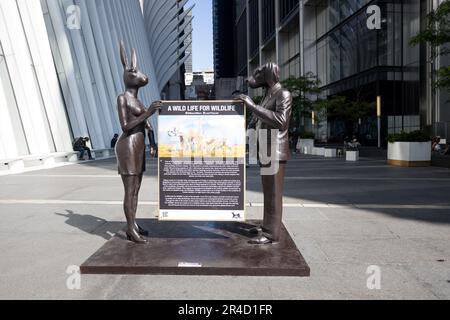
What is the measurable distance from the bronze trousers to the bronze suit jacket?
0.23 m

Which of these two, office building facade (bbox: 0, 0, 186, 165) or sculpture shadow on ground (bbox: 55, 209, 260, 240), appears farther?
office building facade (bbox: 0, 0, 186, 165)

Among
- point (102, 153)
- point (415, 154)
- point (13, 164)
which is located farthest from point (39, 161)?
point (415, 154)

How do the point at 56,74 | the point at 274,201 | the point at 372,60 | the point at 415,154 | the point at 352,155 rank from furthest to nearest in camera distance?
the point at 372,60 → the point at 56,74 → the point at 352,155 → the point at 415,154 → the point at 274,201

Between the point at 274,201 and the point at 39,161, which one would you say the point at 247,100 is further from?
the point at 39,161

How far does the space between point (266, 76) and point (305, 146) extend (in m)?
28.6

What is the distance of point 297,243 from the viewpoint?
217 inches

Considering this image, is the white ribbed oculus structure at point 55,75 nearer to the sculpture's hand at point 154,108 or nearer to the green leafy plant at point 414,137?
the sculpture's hand at point 154,108

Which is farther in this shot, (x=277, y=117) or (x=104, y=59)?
(x=104, y=59)

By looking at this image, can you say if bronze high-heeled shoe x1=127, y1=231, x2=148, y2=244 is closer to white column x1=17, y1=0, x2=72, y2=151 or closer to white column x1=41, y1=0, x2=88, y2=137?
white column x1=17, y1=0, x2=72, y2=151

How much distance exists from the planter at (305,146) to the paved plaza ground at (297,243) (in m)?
21.4

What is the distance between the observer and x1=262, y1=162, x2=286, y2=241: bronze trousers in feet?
16.5

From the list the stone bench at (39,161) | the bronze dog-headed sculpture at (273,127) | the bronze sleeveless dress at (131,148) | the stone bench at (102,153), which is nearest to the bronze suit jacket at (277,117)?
the bronze dog-headed sculpture at (273,127)

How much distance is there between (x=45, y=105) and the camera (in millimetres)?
21453

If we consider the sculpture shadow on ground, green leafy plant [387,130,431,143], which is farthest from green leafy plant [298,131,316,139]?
the sculpture shadow on ground
